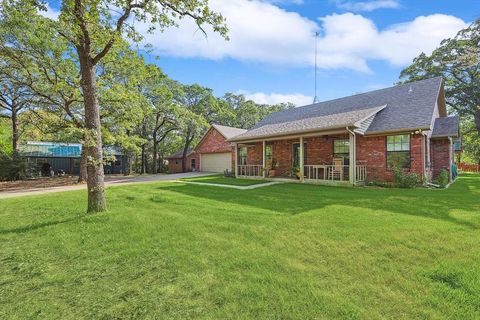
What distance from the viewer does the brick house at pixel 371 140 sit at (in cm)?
1148

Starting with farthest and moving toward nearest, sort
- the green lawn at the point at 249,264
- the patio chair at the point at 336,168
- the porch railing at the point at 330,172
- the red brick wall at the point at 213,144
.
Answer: the red brick wall at the point at 213,144 → the patio chair at the point at 336,168 → the porch railing at the point at 330,172 → the green lawn at the point at 249,264

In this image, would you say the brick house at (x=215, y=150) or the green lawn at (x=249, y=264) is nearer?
the green lawn at (x=249, y=264)

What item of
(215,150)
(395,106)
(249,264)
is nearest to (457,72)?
(395,106)

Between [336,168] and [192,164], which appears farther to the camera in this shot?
[192,164]

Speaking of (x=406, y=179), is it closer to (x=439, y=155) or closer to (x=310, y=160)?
(x=310, y=160)

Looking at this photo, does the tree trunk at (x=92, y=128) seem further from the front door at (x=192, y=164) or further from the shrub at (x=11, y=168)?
the front door at (x=192, y=164)

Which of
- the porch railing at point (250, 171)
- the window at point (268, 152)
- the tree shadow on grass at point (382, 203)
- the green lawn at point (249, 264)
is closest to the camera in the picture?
the green lawn at point (249, 264)

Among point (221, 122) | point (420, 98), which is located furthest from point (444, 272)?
point (221, 122)

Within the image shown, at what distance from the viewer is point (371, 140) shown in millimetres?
12406

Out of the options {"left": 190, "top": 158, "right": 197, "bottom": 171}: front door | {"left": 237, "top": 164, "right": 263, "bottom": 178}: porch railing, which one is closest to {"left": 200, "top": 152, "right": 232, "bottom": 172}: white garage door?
{"left": 190, "top": 158, "right": 197, "bottom": 171}: front door

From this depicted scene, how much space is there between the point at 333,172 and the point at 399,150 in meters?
2.98

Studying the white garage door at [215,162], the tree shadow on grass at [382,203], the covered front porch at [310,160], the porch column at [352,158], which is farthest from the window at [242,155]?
the tree shadow on grass at [382,203]

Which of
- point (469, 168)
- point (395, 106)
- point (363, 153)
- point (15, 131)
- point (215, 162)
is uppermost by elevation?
point (395, 106)

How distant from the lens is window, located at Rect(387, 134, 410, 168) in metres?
11.5
